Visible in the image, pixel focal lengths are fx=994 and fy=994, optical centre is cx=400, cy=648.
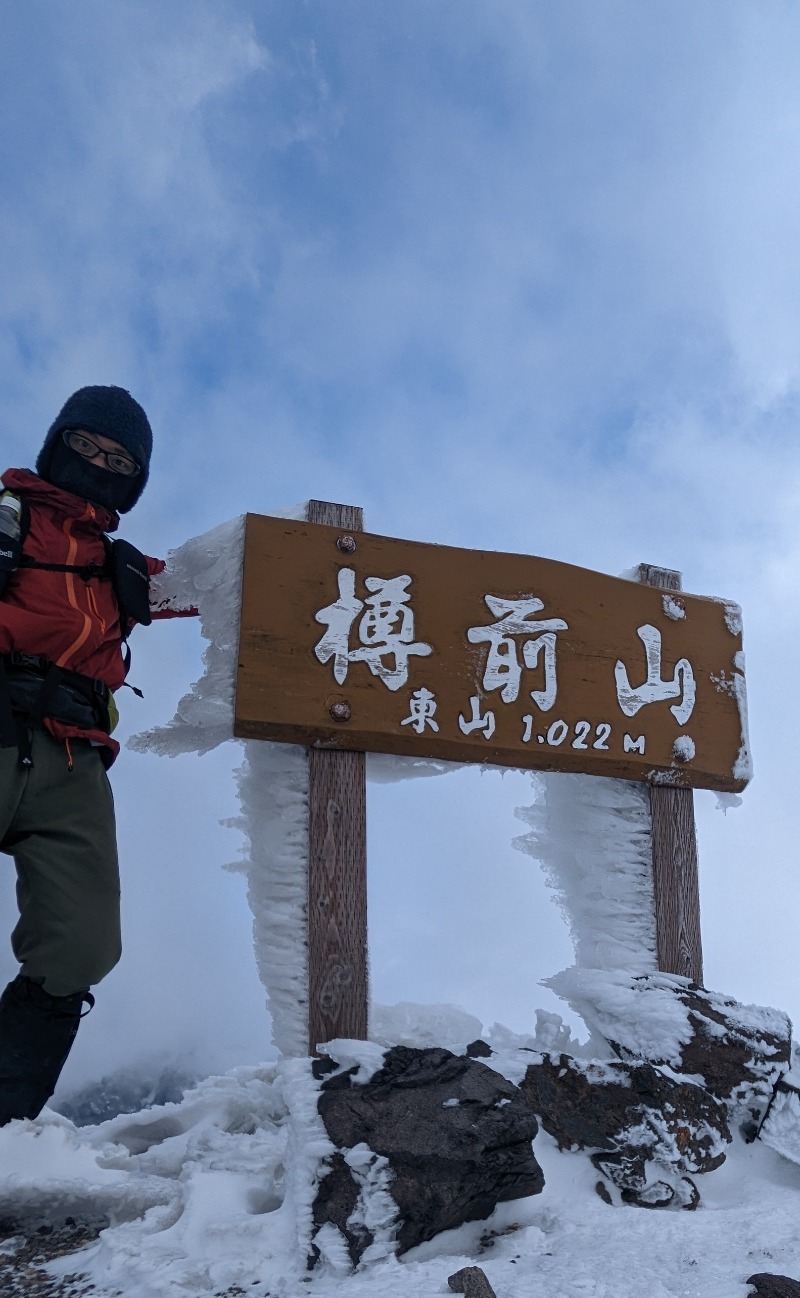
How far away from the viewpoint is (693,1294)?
2.24 m

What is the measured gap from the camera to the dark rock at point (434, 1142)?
8.73ft

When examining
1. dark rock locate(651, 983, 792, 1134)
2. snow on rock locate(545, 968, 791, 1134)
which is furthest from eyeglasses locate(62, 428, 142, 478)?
dark rock locate(651, 983, 792, 1134)

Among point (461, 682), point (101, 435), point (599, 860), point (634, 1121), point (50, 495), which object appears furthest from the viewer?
point (599, 860)

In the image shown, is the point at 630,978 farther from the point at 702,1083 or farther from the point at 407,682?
the point at 407,682

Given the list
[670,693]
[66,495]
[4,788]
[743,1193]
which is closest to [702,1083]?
[743,1193]

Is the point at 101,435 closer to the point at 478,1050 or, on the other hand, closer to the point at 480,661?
the point at 480,661

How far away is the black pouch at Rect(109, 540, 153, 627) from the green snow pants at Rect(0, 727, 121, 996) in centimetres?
50

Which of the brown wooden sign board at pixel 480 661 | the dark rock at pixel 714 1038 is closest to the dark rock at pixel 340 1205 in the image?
the dark rock at pixel 714 1038

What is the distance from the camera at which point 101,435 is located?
144 inches

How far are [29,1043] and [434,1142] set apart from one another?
4.11 feet

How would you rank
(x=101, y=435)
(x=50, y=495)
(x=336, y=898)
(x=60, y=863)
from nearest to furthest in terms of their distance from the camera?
(x=60, y=863)
(x=50, y=495)
(x=101, y=435)
(x=336, y=898)

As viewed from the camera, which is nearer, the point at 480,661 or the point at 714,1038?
the point at 714,1038

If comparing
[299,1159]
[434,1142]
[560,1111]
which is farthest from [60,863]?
[560,1111]

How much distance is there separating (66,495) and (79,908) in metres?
1.41
